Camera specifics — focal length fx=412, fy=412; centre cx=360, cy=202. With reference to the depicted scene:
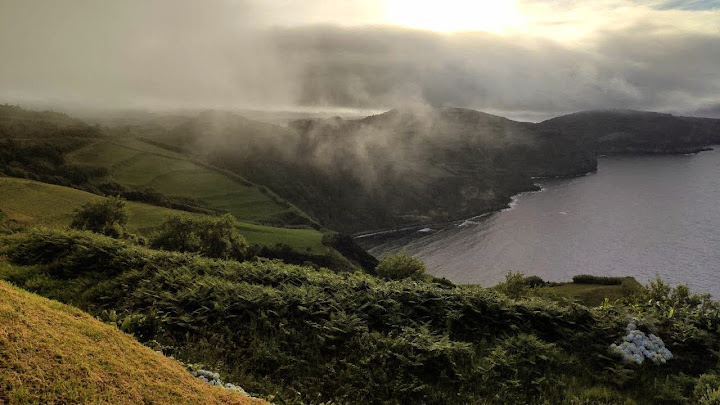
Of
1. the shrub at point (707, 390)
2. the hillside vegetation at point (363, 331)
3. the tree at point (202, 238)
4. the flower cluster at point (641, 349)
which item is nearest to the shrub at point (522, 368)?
the hillside vegetation at point (363, 331)

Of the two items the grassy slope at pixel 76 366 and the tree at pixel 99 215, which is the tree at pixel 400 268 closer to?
the tree at pixel 99 215

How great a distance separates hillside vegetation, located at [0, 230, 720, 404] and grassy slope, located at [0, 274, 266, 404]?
14.3 feet

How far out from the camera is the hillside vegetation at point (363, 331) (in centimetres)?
1619

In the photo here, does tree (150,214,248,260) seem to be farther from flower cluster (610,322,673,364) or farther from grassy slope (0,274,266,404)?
flower cluster (610,322,673,364)

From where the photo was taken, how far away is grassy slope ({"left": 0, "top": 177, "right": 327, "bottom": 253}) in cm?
10138

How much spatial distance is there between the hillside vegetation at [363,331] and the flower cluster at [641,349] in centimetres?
32

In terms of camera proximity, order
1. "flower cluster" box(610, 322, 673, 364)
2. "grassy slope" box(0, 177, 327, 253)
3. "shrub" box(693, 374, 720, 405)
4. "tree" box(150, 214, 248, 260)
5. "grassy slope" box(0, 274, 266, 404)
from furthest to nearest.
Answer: "grassy slope" box(0, 177, 327, 253)
"tree" box(150, 214, 248, 260)
"flower cluster" box(610, 322, 673, 364)
"shrub" box(693, 374, 720, 405)
"grassy slope" box(0, 274, 266, 404)

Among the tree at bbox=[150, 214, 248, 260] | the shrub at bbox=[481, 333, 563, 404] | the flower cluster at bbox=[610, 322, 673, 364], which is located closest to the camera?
the shrub at bbox=[481, 333, 563, 404]

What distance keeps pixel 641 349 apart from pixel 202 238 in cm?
6840

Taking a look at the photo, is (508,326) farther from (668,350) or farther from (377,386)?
(377,386)

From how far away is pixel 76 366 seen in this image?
9492 mm

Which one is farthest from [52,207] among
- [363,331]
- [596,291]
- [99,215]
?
[596,291]

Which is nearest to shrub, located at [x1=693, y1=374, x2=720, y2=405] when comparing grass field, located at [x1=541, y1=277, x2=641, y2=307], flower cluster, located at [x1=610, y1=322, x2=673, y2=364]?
flower cluster, located at [x1=610, y1=322, x2=673, y2=364]

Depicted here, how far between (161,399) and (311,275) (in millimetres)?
14749
